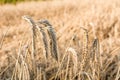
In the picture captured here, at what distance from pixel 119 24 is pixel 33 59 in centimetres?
164

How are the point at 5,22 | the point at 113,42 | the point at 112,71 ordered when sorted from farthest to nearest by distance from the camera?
the point at 5,22 → the point at 113,42 → the point at 112,71

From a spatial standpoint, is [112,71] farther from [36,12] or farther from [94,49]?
[36,12]

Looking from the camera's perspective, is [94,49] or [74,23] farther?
[74,23]

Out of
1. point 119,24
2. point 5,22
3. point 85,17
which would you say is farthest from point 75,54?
point 5,22

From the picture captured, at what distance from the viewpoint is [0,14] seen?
3734 mm

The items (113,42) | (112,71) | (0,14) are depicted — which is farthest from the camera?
(0,14)

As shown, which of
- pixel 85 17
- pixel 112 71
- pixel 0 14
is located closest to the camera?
A: pixel 112 71

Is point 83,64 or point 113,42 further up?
point 83,64

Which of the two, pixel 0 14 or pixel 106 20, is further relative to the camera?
pixel 0 14

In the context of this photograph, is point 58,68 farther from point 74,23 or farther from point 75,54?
point 74,23

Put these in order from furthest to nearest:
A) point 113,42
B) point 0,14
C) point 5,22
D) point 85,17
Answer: point 0,14
point 5,22
point 85,17
point 113,42

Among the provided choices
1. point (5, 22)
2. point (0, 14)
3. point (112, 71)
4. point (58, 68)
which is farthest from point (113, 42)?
point (0, 14)

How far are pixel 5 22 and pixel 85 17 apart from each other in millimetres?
848

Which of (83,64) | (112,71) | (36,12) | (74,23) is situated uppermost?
(83,64)
